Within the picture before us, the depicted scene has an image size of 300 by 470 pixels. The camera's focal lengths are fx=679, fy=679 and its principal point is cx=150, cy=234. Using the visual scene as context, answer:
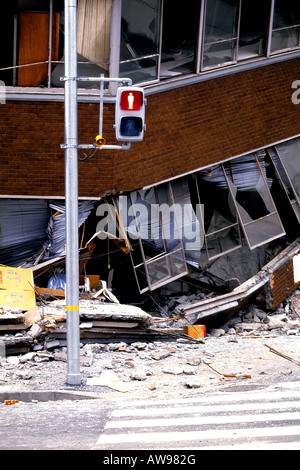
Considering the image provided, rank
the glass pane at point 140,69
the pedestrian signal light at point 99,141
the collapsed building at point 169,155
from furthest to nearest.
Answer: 1. the glass pane at point 140,69
2. the collapsed building at point 169,155
3. the pedestrian signal light at point 99,141

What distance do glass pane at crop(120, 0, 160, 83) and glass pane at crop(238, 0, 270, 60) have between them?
2722 millimetres

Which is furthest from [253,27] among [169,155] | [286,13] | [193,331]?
[193,331]

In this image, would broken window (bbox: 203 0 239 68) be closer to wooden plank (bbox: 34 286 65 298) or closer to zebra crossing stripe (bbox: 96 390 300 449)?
wooden plank (bbox: 34 286 65 298)

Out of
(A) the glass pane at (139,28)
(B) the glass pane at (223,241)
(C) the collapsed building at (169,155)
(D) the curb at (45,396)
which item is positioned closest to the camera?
(D) the curb at (45,396)

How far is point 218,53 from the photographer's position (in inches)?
609

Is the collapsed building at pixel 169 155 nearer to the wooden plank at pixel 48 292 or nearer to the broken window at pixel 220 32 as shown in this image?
the broken window at pixel 220 32

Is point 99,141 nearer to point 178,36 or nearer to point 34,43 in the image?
point 34,43

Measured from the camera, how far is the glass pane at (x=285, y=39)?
16656 millimetres

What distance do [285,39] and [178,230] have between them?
5672mm

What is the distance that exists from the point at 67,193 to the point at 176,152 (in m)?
5.59

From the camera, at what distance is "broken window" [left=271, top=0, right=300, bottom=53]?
16.6 metres

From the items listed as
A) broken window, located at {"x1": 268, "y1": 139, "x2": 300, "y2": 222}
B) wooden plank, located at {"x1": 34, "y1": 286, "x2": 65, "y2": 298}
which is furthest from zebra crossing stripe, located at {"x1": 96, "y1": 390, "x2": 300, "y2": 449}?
broken window, located at {"x1": 268, "y1": 139, "x2": 300, "y2": 222}

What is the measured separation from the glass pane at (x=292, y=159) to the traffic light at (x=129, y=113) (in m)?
8.65

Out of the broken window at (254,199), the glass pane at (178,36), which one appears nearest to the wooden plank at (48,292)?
the glass pane at (178,36)
